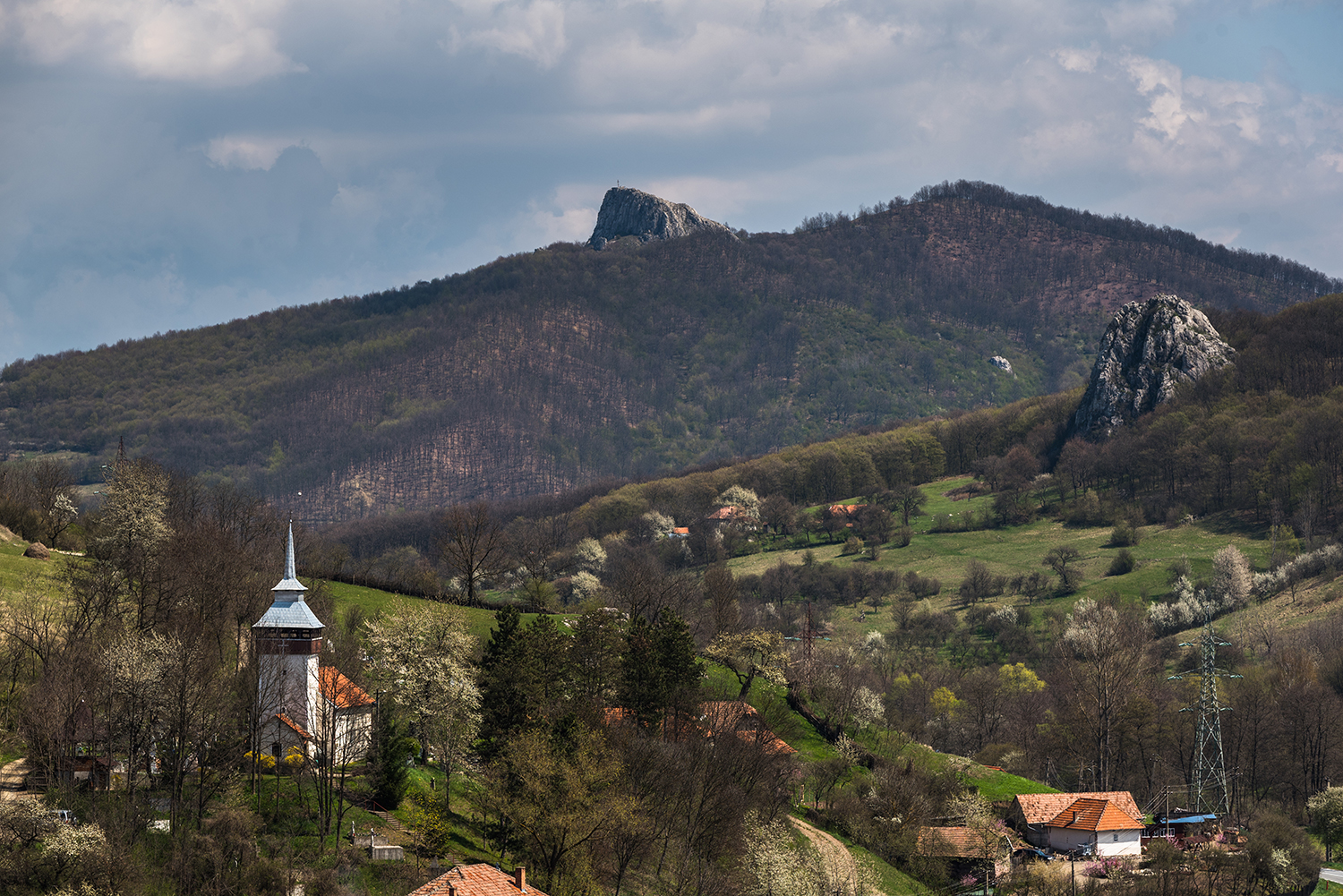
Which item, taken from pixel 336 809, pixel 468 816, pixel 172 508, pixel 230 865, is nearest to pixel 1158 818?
pixel 468 816

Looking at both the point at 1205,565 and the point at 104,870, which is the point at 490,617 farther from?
the point at 1205,565

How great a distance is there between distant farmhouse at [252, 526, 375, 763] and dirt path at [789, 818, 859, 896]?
81.5 feet

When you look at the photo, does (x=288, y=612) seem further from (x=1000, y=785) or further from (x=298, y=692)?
(x=1000, y=785)

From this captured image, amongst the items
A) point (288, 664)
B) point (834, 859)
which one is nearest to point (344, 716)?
point (288, 664)

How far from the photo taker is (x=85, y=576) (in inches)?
3297

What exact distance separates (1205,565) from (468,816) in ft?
448

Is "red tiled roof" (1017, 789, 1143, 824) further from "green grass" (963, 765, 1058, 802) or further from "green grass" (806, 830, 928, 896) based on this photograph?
"green grass" (806, 830, 928, 896)

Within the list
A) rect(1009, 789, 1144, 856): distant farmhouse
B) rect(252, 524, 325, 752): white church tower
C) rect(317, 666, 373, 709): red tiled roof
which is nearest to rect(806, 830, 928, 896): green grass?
rect(1009, 789, 1144, 856): distant farmhouse

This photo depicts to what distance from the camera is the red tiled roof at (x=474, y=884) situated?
5234 centimetres

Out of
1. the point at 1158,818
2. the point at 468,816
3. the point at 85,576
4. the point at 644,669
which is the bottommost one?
the point at 1158,818

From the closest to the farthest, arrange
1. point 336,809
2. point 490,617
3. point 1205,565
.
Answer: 1. point 336,809
2. point 490,617
3. point 1205,565

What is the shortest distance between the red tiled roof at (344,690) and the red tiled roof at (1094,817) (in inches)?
1772

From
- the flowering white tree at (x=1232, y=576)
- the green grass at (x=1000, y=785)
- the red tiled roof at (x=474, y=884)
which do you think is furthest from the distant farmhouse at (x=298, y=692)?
the flowering white tree at (x=1232, y=576)

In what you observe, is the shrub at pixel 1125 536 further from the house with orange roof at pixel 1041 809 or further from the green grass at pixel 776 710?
the house with orange roof at pixel 1041 809
